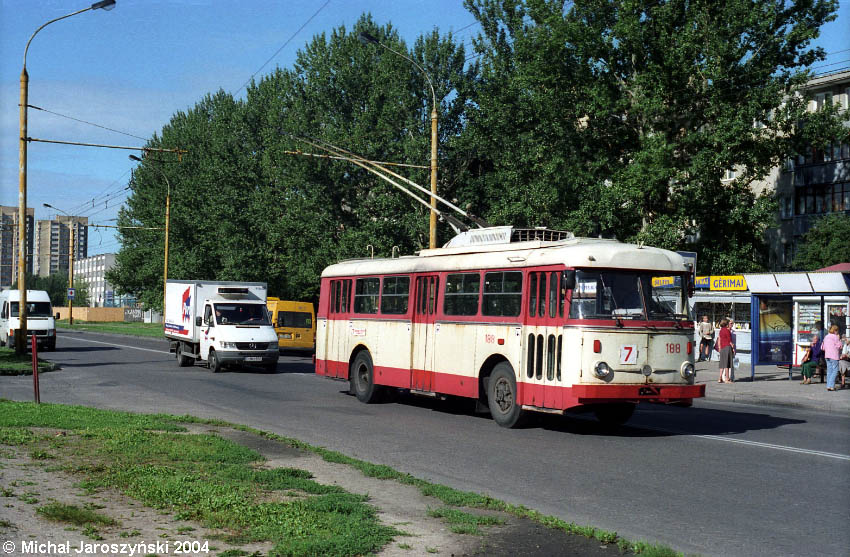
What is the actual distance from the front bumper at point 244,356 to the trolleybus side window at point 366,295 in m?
8.42

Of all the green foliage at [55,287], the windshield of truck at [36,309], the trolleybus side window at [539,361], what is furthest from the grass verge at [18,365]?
the green foliage at [55,287]

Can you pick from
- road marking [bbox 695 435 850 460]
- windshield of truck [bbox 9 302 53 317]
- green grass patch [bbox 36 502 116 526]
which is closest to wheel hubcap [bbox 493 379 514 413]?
road marking [bbox 695 435 850 460]

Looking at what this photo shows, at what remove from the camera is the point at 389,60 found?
44.9m

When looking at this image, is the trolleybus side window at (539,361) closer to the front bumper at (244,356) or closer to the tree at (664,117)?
the front bumper at (244,356)

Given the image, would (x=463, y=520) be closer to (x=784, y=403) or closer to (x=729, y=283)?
(x=784, y=403)

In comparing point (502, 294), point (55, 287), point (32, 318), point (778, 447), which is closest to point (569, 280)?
point (502, 294)

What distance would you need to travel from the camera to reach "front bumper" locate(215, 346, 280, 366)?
88.6 ft

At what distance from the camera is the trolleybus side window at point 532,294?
1406cm

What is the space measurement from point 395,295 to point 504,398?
418 centimetres

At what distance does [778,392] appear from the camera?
22344 millimetres

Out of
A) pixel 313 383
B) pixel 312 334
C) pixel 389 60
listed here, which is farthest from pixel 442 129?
pixel 313 383

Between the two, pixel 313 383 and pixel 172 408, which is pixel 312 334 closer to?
pixel 313 383

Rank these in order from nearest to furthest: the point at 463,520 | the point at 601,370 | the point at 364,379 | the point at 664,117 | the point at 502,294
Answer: the point at 463,520
the point at 601,370
the point at 502,294
the point at 364,379
the point at 664,117

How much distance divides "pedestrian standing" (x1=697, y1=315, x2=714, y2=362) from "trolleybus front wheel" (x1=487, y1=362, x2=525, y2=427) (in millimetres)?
20733
